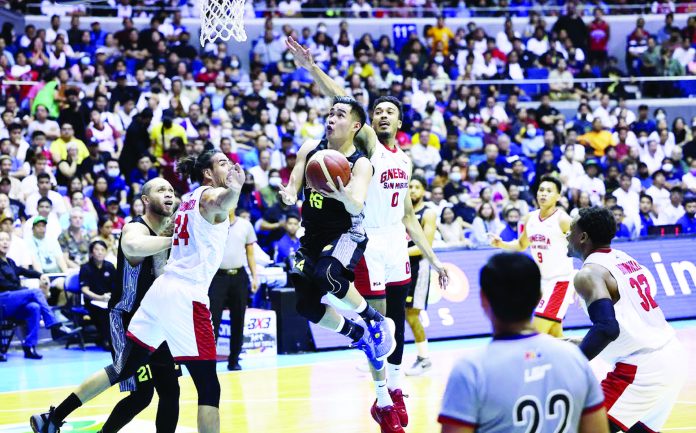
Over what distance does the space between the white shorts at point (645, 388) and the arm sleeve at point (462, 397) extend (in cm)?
233

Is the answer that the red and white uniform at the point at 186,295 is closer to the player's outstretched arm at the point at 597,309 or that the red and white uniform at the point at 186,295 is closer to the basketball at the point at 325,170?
the basketball at the point at 325,170

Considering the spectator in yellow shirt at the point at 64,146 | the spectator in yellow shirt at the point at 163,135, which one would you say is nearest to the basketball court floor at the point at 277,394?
the spectator in yellow shirt at the point at 64,146

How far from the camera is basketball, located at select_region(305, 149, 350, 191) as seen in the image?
6.91m

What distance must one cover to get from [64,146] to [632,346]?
12.1 metres

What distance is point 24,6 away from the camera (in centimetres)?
2119

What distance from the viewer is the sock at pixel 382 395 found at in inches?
304

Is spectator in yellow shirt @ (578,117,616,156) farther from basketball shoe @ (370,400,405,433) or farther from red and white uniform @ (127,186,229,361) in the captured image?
red and white uniform @ (127,186,229,361)

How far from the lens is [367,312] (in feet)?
25.0

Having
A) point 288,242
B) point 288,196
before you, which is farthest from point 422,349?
point 288,196

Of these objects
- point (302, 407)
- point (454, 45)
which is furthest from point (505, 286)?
point (454, 45)

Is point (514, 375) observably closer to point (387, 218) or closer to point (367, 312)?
point (367, 312)

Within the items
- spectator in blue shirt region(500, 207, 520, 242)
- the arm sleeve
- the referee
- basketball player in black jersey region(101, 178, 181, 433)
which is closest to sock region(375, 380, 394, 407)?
basketball player in black jersey region(101, 178, 181, 433)

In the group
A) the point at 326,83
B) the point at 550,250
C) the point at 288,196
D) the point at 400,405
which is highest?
the point at 326,83

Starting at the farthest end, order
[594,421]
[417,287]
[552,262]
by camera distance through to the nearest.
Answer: [417,287], [552,262], [594,421]
